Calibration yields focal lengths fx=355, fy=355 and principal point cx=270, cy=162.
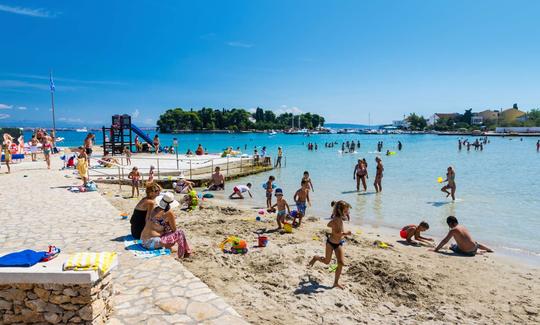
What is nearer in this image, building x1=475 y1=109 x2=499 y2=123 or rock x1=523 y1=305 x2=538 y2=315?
rock x1=523 y1=305 x2=538 y2=315

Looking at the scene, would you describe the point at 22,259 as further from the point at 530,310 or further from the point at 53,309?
the point at 530,310

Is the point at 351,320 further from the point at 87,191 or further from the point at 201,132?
the point at 201,132

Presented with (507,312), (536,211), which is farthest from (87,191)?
(536,211)

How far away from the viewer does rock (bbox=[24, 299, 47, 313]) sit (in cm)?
433

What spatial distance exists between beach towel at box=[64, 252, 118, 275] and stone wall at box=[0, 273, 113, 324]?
7.6 inches

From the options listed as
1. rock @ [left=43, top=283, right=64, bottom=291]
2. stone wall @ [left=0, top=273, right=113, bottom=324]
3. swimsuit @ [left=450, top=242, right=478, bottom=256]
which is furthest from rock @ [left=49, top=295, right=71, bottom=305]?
swimsuit @ [left=450, top=242, right=478, bottom=256]

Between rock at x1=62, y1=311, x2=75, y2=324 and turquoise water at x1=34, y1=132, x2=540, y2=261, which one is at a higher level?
rock at x1=62, y1=311, x2=75, y2=324

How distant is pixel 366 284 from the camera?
22.4ft

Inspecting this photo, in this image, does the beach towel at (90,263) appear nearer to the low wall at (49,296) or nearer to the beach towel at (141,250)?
the low wall at (49,296)

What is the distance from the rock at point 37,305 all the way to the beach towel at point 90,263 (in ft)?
1.71

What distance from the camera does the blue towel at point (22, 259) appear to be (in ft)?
14.5

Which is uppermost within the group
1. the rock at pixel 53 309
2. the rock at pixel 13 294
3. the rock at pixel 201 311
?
the rock at pixel 13 294

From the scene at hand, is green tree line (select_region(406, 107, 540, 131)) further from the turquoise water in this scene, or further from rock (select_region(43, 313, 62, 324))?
rock (select_region(43, 313, 62, 324))

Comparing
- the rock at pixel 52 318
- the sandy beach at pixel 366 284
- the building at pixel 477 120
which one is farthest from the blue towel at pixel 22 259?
the building at pixel 477 120
